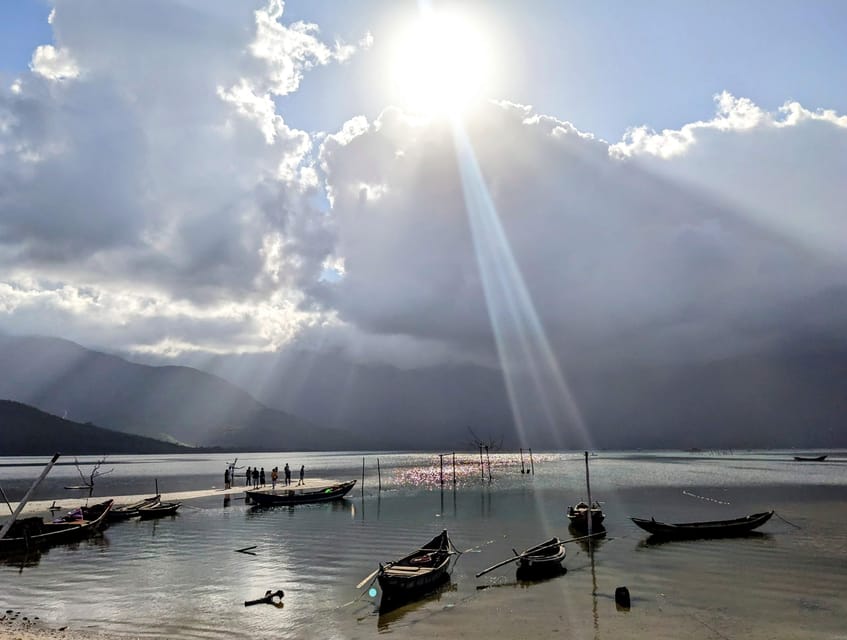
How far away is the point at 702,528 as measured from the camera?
38.8 m

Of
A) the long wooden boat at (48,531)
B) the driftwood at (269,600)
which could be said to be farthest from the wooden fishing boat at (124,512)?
the driftwood at (269,600)

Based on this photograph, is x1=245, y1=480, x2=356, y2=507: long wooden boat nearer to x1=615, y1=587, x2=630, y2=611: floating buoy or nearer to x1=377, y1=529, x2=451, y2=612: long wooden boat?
x1=377, y1=529, x2=451, y2=612: long wooden boat

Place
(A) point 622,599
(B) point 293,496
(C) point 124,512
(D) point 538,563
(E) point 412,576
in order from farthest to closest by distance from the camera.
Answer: (B) point 293,496 < (C) point 124,512 < (D) point 538,563 < (E) point 412,576 < (A) point 622,599

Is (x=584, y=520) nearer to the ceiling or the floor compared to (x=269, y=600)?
nearer to the floor

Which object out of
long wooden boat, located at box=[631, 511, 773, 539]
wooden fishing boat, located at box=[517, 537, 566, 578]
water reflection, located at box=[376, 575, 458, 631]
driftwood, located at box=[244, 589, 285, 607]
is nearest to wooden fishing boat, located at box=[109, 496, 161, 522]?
driftwood, located at box=[244, 589, 285, 607]

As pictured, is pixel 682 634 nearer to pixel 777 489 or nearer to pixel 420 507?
pixel 420 507

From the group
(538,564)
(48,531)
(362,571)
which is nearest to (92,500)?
(48,531)

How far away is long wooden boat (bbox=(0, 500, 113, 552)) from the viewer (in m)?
33.5

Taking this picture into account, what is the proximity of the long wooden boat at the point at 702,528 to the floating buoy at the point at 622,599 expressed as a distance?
55.8 ft

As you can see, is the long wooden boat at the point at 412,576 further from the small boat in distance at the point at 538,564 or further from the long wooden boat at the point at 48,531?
the long wooden boat at the point at 48,531

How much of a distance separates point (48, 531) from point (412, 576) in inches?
1098

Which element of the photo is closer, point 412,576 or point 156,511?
point 412,576

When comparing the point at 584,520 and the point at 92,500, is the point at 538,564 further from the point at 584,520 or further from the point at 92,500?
the point at 92,500

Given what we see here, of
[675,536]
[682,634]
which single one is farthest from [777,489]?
[682,634]
